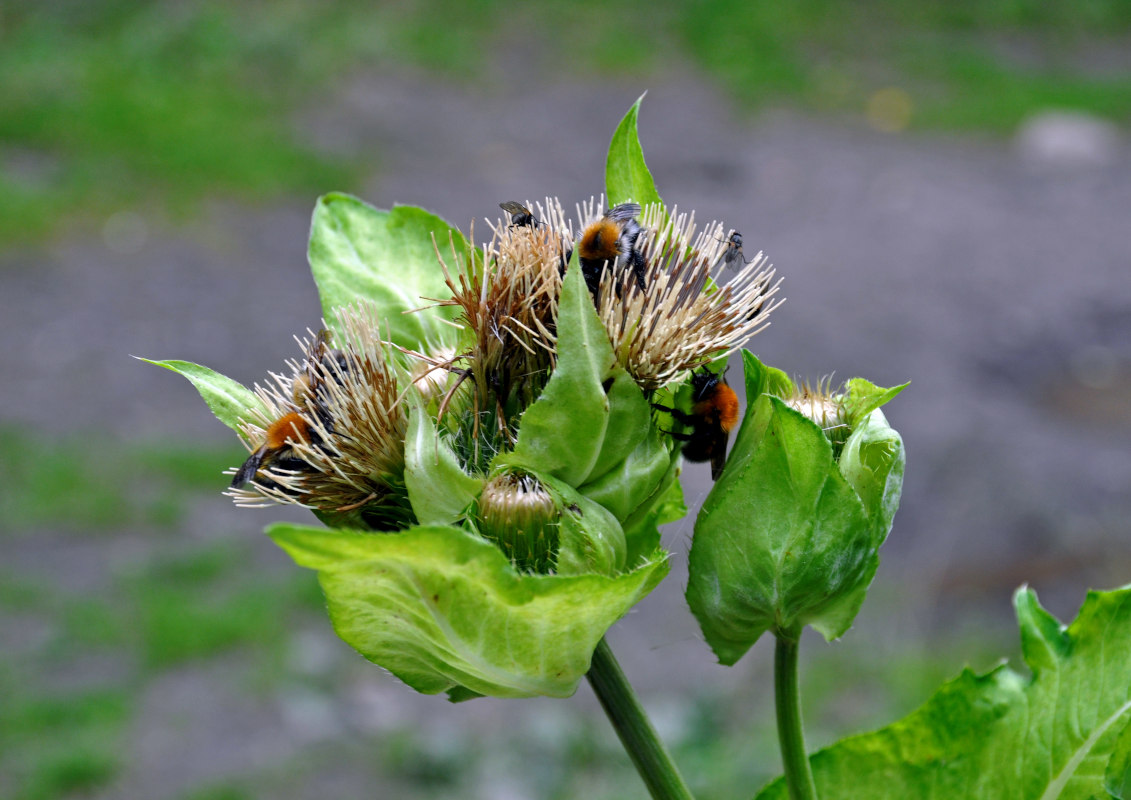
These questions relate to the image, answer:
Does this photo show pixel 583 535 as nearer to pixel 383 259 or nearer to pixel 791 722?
pixel 791 722

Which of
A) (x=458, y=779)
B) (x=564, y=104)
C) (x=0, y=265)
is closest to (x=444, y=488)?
(x=458, y=779)

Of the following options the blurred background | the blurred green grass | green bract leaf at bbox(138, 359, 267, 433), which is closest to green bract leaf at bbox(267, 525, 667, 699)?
the blurred background

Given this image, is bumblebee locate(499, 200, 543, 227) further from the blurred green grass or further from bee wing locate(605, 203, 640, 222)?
the blurred green grass

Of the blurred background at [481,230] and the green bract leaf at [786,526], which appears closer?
the green bract leaf at [786,526]

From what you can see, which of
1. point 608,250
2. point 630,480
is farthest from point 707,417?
point 608,250

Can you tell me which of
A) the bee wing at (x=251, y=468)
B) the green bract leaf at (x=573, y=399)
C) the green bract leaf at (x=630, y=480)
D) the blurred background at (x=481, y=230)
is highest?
the blurred background at (x=481, y=230)

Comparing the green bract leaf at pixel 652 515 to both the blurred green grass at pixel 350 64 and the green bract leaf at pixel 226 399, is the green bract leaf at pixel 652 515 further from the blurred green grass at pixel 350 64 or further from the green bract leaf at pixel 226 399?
the blurred green grass at pixel 350 64

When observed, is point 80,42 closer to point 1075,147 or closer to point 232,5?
point 232,5

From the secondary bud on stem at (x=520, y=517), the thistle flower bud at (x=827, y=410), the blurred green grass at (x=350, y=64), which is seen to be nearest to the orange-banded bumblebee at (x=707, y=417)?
the thistle flower bud at (x=827, y=410)
